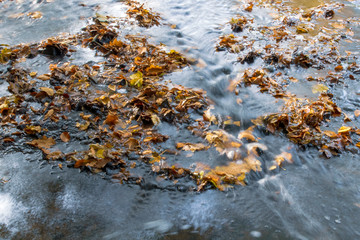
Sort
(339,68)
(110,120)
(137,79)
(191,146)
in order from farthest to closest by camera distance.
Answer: (339,68) < (137,79) < (110,120) < (191,146)

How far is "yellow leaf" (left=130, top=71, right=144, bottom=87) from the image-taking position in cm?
337

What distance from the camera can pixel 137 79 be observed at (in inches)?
134

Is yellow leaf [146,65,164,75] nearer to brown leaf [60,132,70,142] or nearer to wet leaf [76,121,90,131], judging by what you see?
wet leaf [76,121,90,131]

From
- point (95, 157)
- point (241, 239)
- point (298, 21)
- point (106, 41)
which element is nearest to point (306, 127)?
point (241, 239)

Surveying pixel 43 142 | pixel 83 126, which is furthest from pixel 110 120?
pixel 43 142

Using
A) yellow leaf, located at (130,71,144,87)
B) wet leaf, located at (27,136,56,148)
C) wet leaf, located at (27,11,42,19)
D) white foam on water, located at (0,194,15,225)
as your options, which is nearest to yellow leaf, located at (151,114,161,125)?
yellow leaf, located at (130,71,144,87)

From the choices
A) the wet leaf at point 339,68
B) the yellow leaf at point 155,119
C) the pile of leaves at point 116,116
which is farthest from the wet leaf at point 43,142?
the wet leaf at point 339,68

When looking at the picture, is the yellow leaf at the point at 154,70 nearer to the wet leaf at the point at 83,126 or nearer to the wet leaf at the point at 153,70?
the wet leaf at the point at 153,70

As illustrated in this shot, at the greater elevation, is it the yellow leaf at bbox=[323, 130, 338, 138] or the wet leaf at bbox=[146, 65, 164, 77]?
the wet leaf at bbox=[146, 65, 164, 77]

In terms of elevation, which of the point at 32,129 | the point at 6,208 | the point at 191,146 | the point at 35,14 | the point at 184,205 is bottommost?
the point at 184,205

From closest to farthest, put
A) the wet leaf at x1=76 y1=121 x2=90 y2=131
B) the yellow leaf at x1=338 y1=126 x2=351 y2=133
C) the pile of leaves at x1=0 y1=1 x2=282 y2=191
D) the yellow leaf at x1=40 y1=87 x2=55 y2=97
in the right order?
the pile of leaves at x1=0 y1=1 x2=282 y2=191 < the wet leaf at x1=76 y1=121 x2=90 y2=131 < the yellow leaf at x1=338 y1=126 x2=351 y2=133 < the yellow leaf at x1=40 y1=87 x2=55 y2=97

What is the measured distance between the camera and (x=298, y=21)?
4973 millimetres

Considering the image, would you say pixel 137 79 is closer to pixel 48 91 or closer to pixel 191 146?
pixel 48 91

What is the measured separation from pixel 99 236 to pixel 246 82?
2784mm
